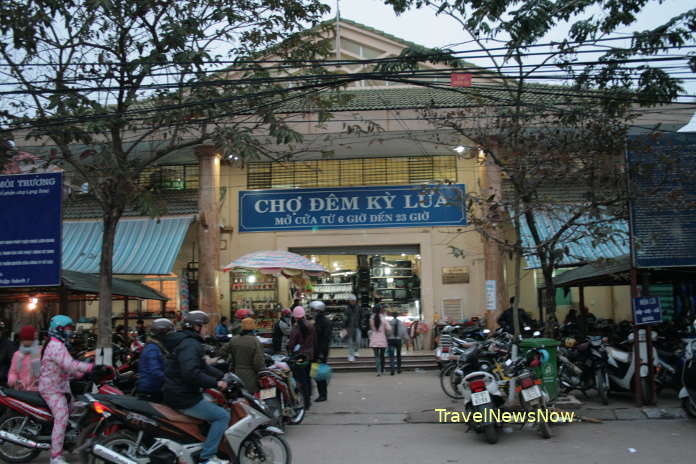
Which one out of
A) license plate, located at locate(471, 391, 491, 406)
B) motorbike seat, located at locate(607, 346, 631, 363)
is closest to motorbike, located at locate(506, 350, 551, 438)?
license plate, located at locate(471, 391, 491, 406)

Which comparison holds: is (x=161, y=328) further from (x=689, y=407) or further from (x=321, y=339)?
(x=689, y=407)

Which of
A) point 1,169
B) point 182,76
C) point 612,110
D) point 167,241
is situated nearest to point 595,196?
point 612,110

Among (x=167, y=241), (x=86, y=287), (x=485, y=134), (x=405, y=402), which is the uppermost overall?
(x=485, y=134)

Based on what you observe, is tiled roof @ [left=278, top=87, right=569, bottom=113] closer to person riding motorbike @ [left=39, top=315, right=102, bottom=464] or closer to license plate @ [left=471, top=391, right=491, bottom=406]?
license plate @ [left=471, top=391, right=491, bottom=406]

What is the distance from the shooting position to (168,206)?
18906 mm

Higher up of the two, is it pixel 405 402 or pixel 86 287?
pixel 86 287

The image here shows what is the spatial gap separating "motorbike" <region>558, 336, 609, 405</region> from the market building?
6.74 metres

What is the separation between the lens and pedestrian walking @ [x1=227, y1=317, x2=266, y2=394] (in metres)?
8.33

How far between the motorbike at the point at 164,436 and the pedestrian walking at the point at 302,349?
3.67 meters

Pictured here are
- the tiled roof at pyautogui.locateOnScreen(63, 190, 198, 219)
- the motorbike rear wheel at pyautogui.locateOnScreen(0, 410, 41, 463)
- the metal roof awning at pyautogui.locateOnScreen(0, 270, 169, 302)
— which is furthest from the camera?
the tiled roof at pyautogui.locateOnScreen(63, 190, 198, 219)

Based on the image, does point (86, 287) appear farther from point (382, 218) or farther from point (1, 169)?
point (382, 218)

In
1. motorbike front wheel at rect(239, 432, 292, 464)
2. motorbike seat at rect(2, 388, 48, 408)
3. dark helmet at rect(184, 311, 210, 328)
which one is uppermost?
dark helmet at rect(184, 311, 210, 328)

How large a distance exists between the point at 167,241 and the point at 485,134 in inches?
401

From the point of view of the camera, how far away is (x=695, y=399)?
27.9ft
